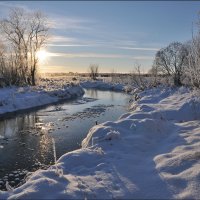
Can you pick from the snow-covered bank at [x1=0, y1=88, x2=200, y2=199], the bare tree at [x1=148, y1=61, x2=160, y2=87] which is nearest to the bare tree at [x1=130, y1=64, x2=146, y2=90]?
the bare tree at [x1=148, y1=61, x2=160, y2=87]

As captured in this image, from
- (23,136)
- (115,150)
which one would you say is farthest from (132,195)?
(23,136)

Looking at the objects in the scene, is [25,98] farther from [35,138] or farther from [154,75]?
[154,75]

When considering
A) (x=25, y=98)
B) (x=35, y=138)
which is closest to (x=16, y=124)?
(x=35, y=138)

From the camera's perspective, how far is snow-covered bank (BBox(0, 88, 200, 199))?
24.9 feet

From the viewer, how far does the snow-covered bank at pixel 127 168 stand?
7582 millimetres

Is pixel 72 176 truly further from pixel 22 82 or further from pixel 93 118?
pixel 22 82

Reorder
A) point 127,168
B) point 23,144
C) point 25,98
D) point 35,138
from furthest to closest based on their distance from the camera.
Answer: point 25,98, point 35,138, point 23,144, point 127,168

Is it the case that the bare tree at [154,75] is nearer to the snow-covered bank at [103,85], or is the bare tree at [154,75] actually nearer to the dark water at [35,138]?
the snow-covered bank at [103,85]

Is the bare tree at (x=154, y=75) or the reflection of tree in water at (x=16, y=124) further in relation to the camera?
the bare tree at (x=154, y=75)

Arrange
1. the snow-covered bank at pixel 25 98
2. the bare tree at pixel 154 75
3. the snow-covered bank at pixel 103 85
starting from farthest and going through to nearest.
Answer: the snow-covered bank at pixel 103 85 → the bare tree at pixel 154 75 → the snow-covered bank at pixel 25 98

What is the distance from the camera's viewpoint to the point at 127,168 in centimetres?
929

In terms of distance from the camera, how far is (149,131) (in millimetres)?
13016

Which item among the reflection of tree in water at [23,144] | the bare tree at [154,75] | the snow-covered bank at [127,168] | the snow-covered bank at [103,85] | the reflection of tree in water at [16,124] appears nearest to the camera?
the snow-covered bank at [127,168]

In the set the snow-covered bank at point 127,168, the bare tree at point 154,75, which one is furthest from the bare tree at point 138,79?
the snow-covered bank at point 127,168
